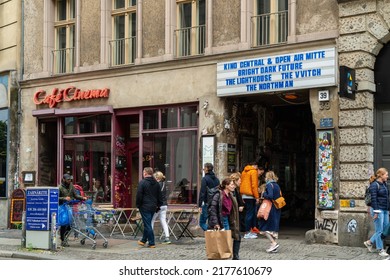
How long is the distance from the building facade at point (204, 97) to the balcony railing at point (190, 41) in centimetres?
3

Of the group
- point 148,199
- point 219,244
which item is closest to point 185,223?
point 148,199

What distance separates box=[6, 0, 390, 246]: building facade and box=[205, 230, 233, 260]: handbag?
411cm

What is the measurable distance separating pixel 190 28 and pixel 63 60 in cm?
523

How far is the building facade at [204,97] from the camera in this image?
49.9 feet

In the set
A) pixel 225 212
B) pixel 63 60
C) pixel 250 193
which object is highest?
pixel 63 60

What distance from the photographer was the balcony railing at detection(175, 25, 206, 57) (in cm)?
1820

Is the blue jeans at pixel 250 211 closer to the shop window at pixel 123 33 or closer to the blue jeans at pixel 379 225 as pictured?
the blue jeans at pixel 379 225

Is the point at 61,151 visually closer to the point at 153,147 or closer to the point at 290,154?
the point at 153,147

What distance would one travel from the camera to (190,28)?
60.6 ft

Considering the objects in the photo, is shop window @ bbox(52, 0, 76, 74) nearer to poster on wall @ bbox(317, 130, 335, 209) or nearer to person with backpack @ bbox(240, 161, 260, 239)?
person with backpack @ bbox(240, 161, 260, 239)

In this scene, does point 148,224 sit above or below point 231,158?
below

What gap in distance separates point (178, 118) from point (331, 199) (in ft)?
17.2

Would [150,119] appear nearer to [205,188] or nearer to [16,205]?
[205,188]

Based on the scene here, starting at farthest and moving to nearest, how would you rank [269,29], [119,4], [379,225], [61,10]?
1. [61,10]
2. [119,4]
3. [269,29]
4. [379,225]
